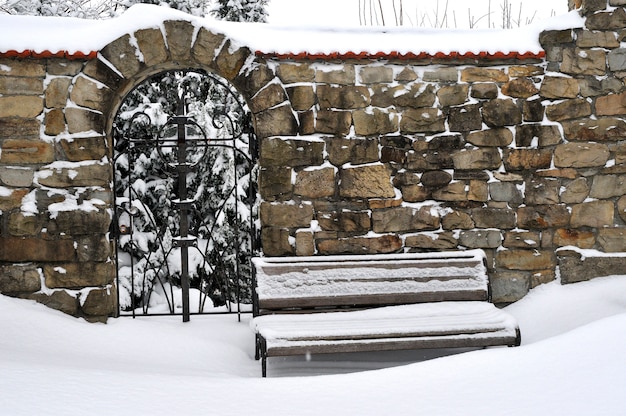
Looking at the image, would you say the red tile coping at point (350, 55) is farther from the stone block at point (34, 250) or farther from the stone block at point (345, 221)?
the stone block at point (34, 250)

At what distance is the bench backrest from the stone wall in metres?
0.25

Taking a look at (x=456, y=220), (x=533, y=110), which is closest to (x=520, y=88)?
(x=533, y=110)

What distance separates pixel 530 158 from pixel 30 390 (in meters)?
3.50

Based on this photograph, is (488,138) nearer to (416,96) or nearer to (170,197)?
(416,96)

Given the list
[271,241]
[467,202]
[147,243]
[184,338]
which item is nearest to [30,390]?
[184,338]

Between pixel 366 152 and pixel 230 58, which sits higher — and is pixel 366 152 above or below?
below

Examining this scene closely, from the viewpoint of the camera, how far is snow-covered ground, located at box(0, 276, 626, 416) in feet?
7.60

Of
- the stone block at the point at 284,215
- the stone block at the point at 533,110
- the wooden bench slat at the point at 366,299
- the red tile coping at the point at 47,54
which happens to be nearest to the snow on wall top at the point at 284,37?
the red tile coping at the point at 47,54

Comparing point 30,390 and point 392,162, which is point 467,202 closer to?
point 392,162

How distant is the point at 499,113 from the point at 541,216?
807 millimetres

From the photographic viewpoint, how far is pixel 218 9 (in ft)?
32.1

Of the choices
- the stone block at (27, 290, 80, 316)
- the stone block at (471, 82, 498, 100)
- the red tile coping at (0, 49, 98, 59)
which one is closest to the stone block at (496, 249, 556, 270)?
the stone block at (471, 82, 498, 100)

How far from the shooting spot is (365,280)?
3.91m

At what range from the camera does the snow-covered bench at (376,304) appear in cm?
347
